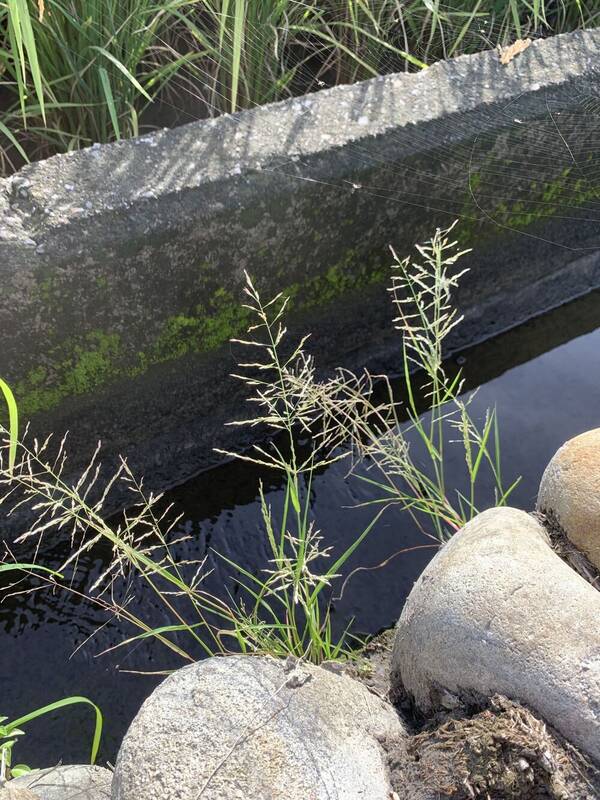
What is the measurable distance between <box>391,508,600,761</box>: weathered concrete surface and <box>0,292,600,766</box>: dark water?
0.70m

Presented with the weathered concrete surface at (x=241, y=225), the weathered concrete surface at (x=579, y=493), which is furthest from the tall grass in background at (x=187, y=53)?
the weathered concrete surface at (x=579, y=493)

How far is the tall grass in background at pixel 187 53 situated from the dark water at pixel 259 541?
1117 millimetres

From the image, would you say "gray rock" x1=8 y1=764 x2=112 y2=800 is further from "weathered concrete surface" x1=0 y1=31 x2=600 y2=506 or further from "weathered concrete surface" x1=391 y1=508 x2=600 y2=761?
"weathered concrete surface" x1=0 y1=31 x2=600 y2=506

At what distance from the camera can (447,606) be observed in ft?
4.34

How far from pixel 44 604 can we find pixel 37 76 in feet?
4.59

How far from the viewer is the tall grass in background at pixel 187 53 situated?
7.02 ft

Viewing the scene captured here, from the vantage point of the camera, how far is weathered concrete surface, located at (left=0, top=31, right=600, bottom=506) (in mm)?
1870

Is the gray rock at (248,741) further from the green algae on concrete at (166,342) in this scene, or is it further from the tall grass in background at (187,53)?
the tall grass in background at (187,53)

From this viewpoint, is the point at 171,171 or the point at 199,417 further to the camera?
the point at 199,417

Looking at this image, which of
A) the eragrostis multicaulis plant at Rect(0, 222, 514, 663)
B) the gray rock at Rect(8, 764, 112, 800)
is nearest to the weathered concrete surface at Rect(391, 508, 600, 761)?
the eragrostis multicaulis plant at Rect(0, 222, 514, 663)

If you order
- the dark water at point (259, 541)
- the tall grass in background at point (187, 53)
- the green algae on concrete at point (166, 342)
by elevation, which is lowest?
the dark water at point (259, 541)

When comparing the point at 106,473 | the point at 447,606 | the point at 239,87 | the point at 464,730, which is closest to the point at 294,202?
the point at 239,87

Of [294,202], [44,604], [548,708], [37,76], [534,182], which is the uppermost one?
[37,76]

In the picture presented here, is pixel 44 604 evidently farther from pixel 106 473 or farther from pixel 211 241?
pixel 211 241
